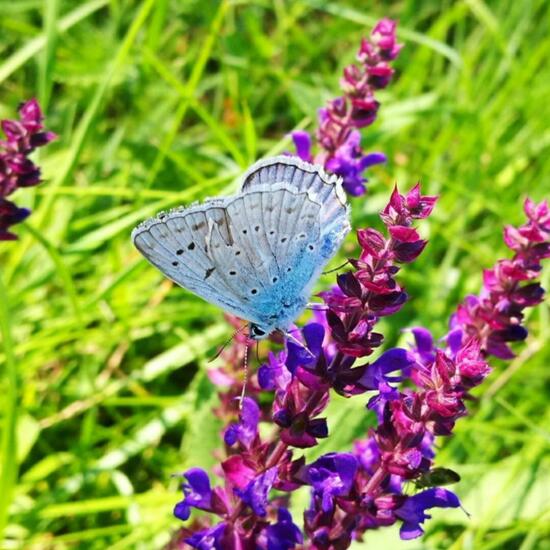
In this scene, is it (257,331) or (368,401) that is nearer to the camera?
(368,401)

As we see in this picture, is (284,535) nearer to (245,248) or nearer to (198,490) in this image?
(198,490)

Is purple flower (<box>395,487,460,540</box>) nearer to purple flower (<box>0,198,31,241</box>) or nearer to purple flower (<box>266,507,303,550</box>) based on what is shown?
purple flower (<box>266,507,303,550</box>)

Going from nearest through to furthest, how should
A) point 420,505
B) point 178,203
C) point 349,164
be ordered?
point 420,505, point 349,164, point 178,203

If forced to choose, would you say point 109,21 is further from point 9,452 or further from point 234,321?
point 9,452

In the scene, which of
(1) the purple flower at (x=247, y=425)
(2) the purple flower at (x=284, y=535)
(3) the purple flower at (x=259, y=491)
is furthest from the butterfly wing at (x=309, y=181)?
(2) the purple flower at (x=284, y=535)

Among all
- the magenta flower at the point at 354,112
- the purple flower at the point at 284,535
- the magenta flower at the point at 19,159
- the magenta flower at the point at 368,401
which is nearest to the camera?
the magenta flower at the point at 368,401

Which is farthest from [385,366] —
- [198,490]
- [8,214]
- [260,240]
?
[8,214]

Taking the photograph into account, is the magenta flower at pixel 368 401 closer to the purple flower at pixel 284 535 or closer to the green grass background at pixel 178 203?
the purple flower at pixel 284 535
